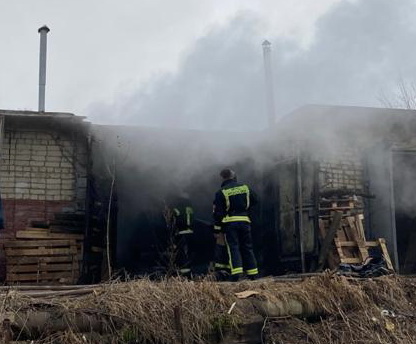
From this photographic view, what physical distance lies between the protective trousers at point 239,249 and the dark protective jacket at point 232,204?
9cm

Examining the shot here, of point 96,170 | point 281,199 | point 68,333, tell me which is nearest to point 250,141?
point 281,199

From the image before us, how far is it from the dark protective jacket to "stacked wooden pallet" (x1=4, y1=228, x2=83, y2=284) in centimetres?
299

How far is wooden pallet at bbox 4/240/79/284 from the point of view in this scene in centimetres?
877

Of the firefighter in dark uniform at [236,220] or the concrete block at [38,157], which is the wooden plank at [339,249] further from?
the concrete block at [38,157]

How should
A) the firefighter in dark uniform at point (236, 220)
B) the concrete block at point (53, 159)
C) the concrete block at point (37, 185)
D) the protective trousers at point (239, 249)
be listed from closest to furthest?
the protective trousers at point (239, 249) → the firefighter in dark uniform at point (236, 220) → the concrete block at point (37, 185) → the concrete block at point (53, 159)

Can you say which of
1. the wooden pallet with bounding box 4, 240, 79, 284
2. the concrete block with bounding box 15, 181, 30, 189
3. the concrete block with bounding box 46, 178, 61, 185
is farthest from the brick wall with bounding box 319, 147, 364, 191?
the concrete block with bounding box 15, 181, 30, 189

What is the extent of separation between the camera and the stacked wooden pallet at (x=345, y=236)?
8641mm

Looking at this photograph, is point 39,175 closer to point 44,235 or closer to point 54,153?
point 54,153

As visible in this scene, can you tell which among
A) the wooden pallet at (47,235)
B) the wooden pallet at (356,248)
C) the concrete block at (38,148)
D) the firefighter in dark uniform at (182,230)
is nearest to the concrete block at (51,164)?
the concrete block at (38,148)

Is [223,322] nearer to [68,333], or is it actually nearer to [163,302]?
[163,302]

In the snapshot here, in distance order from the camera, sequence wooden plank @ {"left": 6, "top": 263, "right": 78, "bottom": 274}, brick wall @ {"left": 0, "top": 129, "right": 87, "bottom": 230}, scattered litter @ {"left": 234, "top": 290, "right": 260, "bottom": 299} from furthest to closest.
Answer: brick wall @ {"left": 0, "top": 129, "right": 87, "bottom": 230} < wooden plank @ {"left": 6, "top": 263, "right": 78, "bottom": 274} < scattered litter @ {"left": 234, "top": 290, "right": 260, "bottom": 299}

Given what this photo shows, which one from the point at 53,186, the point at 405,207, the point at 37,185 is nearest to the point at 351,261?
the point at 405,207

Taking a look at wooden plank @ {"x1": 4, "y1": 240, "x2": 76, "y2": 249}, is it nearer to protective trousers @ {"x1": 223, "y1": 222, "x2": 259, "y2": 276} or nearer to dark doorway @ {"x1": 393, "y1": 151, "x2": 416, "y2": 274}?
protective trousers @ {"x1": 223, "y1": 222, "x2": 259, "y2": 276}

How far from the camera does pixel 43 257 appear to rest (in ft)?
29.3
